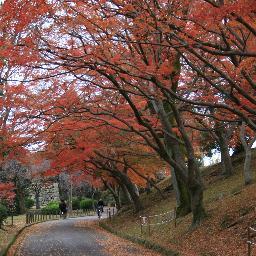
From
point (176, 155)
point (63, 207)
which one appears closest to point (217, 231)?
point (176, 155)

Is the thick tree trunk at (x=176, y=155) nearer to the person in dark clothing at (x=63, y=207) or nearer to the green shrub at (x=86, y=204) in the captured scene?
the person in dark clothing at (x=63, y=207)

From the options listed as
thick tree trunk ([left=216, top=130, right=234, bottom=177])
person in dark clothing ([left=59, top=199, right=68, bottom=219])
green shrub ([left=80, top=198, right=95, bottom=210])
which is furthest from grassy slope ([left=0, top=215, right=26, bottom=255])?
green shrub ([left=80, top=198, right=95, bottom=210])

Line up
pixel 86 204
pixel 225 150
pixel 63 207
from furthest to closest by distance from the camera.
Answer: pixel 86 204 < pixel 63 207 < pixel 225 150

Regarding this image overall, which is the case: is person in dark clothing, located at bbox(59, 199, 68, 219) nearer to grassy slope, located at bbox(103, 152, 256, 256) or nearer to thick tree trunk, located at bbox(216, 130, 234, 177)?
thick tree trunk, located at bbox(216, 130, 234, 177)

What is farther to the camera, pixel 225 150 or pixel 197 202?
pixel 225 150

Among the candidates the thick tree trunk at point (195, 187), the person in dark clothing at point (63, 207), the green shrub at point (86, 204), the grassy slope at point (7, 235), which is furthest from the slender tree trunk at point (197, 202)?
the green shrub at point (86, 204)

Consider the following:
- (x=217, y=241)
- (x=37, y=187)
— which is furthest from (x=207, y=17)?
(x=37, y=187)

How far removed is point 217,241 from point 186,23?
5.88m

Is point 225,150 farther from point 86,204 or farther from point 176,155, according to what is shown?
point 86,204

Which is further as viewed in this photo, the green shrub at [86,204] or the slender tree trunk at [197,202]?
the green shrub at [86,204]

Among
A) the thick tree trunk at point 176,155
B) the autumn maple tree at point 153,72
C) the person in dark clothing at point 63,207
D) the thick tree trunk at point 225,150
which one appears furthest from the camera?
the person in dark clothing at point 63,207

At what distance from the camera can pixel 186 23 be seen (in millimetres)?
10672

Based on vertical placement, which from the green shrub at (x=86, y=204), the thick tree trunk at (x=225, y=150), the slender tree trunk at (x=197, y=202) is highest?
the thick tree trunk at (x=225, y=150)

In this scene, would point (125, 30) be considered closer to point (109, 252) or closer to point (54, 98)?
point (54, 98)
